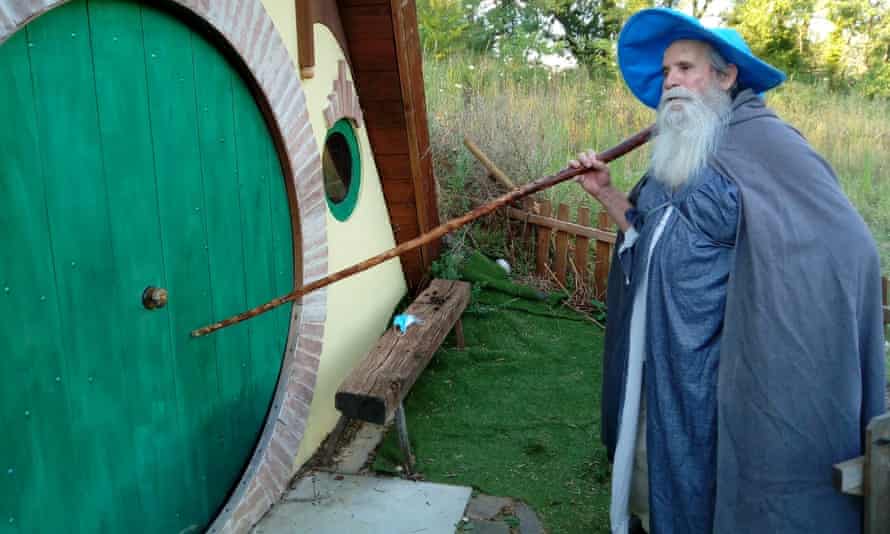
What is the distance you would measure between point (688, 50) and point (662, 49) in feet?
1.01

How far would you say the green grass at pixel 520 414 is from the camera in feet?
12.1

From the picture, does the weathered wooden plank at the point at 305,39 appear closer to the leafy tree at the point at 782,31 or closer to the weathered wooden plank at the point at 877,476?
the weathered wooden plank at the point at 877,476

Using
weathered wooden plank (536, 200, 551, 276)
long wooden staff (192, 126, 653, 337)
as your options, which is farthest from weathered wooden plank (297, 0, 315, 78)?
weathered wooden plank (536, 200, 551, 276)

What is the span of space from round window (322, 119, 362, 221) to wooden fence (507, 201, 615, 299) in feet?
7.64

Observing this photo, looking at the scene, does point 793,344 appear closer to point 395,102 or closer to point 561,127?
point 395,102

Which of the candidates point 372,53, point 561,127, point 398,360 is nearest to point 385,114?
point 372,53

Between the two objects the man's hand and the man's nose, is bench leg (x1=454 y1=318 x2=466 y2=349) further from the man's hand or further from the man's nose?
the man's nose

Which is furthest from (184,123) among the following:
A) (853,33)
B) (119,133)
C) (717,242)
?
(853,33)

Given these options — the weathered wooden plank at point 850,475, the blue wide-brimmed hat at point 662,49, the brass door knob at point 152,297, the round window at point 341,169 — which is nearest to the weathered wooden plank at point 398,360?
the round window at point 341,169

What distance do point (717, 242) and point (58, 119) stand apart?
211 cm

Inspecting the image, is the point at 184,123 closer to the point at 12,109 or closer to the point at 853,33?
the point at 12,109

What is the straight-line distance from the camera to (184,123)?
264 cm

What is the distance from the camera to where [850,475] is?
2.10m

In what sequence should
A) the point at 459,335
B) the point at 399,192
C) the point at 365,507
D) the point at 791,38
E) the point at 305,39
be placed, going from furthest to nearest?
1. the point at 791,38
2. the point at 459,335
3. the point at 399,192
4. the point at 305,39
5. the point at 365,507
